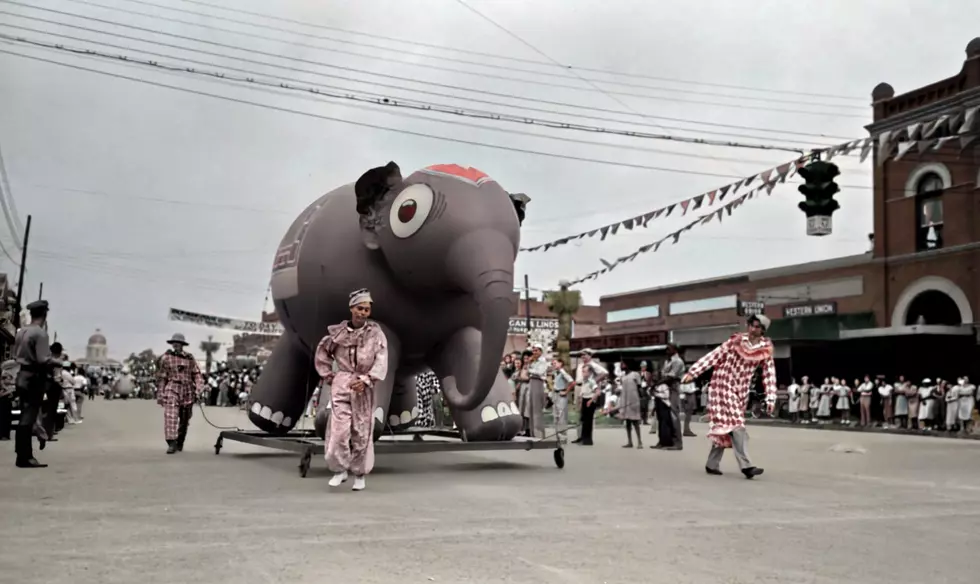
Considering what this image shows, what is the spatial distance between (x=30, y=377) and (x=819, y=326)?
2851 centimetres

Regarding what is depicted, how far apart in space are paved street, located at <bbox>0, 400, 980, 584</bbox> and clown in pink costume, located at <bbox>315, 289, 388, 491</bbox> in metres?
0.31

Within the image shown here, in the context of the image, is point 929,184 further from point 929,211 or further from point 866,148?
point 866,148

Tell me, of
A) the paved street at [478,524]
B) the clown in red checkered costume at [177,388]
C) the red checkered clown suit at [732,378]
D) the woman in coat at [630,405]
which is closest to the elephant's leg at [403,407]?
the paved street at [478,524]

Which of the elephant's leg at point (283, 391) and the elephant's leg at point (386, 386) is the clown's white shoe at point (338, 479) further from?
the elephant's leg at point (283, 391)

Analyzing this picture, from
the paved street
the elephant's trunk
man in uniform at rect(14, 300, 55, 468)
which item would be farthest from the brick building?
man in uniform at rect(14, 300, 55, 468)

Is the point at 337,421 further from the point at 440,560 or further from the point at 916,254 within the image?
the point at 916,254

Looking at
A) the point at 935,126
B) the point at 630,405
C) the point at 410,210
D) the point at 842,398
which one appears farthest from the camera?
the point at 842,398

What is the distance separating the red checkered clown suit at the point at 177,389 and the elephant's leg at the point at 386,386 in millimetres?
3650

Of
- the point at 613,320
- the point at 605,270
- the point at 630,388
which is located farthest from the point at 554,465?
the point at 613,320

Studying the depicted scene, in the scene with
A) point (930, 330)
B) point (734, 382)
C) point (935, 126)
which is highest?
point (935, 126)

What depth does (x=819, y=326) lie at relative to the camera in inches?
1332

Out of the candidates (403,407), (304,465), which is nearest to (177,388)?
(403,407)

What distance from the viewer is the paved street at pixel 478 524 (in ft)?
16.8

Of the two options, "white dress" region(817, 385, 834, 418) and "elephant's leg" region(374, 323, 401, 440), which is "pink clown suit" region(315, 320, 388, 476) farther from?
"white dress" region(817, 385, 834, 418)
